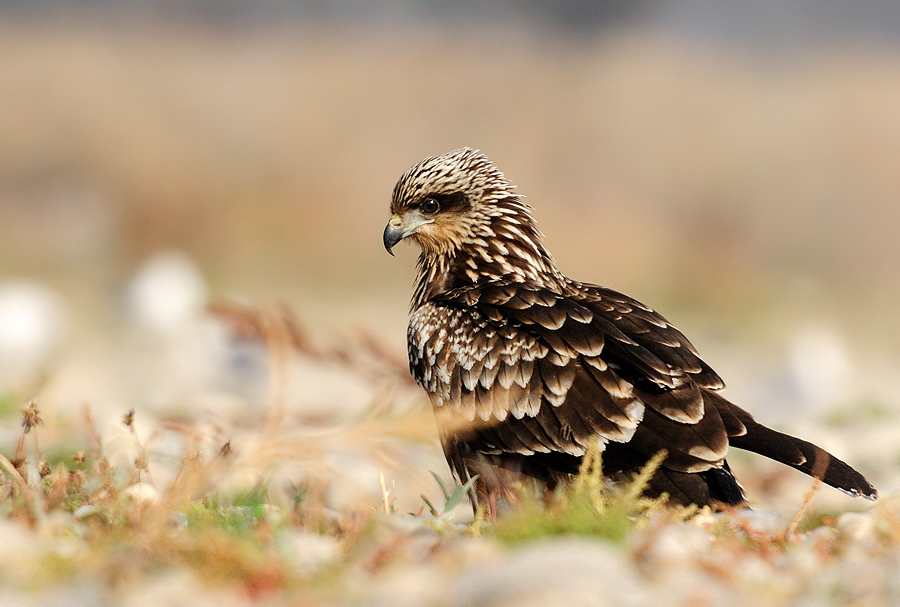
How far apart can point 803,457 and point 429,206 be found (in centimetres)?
248

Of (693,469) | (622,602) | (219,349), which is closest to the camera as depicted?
(622,602)

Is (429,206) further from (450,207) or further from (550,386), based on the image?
(550,386)

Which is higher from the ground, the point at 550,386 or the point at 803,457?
the point at 550,386

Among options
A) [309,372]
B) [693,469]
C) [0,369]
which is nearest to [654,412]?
[693,469]

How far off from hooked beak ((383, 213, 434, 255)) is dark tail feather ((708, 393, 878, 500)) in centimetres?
205

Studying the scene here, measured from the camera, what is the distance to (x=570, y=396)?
14.9 feet

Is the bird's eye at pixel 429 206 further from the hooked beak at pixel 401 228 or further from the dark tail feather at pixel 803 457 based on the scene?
the dark tail feather at pixel 803 457

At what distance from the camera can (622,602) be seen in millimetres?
2631

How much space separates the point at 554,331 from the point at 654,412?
59 cm

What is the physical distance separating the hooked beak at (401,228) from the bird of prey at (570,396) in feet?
1.45

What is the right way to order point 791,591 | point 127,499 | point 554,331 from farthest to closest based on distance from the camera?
point 554,331 < point 127,499 < point 791,591

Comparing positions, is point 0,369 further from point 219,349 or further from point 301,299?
point 301,299

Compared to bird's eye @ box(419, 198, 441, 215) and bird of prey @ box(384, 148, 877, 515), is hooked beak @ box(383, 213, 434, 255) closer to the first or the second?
bird's eye @ box(419, 198, 441, 215)

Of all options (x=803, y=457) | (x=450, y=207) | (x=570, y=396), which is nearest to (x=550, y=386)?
(x=570, y=396)
